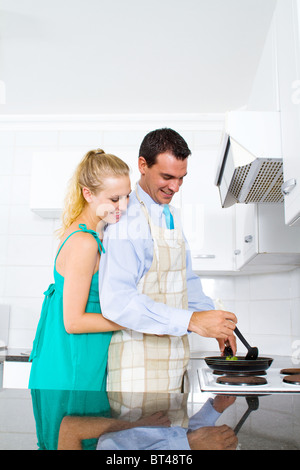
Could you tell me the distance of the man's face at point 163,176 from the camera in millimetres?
1388

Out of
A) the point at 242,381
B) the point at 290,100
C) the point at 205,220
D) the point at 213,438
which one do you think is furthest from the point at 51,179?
the point at 213,438

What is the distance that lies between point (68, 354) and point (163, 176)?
63 centimetres

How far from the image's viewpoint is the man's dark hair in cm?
139

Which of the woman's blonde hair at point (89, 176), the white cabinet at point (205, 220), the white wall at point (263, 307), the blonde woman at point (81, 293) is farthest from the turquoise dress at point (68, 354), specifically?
the white wall at point (263, 307)

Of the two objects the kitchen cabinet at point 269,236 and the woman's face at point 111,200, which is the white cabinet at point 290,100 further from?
the kitchen cabinet at point 269,236

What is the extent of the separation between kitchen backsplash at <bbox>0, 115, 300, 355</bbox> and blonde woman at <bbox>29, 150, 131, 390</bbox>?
51.6 inches

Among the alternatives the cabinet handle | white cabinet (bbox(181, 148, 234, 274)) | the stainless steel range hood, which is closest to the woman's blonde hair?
the stainless steel range hood

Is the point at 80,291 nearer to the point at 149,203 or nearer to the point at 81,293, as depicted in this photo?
the point at 81,293

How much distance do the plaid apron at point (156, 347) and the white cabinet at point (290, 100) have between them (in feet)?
1.22

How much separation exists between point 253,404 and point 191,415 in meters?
0.15

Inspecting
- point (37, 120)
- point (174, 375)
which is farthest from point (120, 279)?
point (37, 120)

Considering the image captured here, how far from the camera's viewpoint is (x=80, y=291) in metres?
1.15

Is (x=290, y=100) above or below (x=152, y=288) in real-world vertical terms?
above

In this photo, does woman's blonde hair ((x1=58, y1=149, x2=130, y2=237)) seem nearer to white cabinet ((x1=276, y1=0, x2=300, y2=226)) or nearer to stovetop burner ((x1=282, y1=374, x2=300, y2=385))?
white cabinet ((x1=276, y1=0, x2=300, y2=226))
